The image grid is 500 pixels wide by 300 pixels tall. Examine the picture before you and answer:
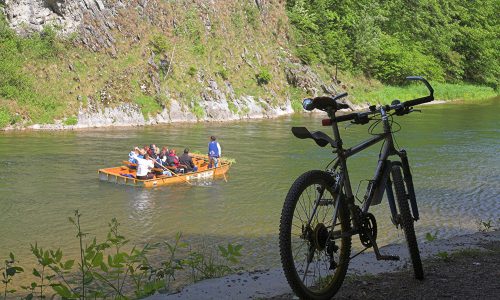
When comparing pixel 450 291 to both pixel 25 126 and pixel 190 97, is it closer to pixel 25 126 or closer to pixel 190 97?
pixel 25 126

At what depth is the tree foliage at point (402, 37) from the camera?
173 ft

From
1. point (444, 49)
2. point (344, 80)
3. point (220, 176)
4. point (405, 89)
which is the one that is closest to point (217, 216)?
point (220, 176)

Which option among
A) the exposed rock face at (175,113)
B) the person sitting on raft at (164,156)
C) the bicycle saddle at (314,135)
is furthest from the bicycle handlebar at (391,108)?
the exposed rock face at (175,113)

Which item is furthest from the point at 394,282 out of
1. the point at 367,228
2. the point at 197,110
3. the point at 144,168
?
the point at 197,110

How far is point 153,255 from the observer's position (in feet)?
36.6

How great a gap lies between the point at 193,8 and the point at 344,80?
15.8m

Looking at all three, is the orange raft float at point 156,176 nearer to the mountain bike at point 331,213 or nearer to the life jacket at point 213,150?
the life jacket at point 213,150

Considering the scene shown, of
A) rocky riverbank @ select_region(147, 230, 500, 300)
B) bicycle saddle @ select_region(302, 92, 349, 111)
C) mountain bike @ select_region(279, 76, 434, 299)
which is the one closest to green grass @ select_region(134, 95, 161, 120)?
rocky riverbank @ select_region(147, 230, 500, 300)

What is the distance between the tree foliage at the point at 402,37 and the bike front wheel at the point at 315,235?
46.6 metres

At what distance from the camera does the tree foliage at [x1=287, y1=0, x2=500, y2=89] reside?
5284 centimetres

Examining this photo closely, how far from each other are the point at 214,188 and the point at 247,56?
2678cm

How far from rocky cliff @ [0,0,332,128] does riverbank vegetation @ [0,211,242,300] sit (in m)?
22.9

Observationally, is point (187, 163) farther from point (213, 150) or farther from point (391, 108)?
point (391, 108)

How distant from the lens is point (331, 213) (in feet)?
15.6
